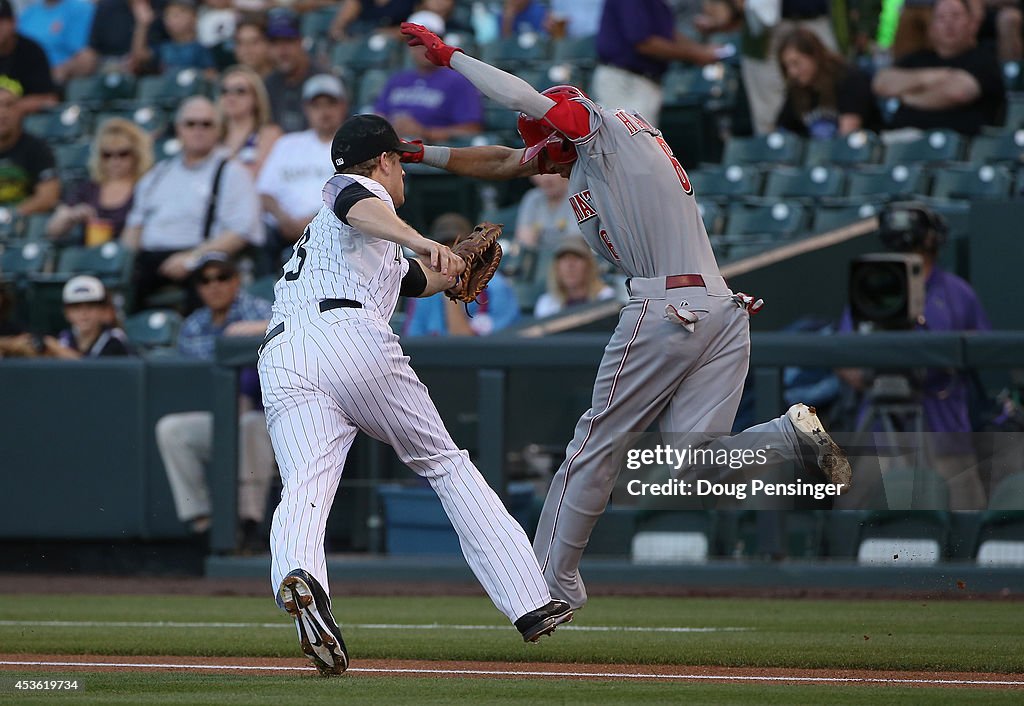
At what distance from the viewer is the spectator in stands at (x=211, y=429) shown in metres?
8.65

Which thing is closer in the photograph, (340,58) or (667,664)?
(667,664)

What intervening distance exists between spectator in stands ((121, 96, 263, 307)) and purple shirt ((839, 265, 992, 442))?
408 cm

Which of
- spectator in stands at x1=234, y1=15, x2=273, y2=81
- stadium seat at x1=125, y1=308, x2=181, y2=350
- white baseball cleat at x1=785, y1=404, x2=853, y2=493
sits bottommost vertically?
stadium seat at x1=125, y1=308, x2=181, y2=350

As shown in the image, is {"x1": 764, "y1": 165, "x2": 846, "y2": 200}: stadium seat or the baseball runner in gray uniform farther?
{"x1": 764, "y1": 165, "x2": 846, "y2": 200}: stadium seat

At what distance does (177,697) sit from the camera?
449 cm

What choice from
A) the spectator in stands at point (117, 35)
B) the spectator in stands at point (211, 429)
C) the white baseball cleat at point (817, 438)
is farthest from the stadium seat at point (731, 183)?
the spectator in stands at point (117, 35)

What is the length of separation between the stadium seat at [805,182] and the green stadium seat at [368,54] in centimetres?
400

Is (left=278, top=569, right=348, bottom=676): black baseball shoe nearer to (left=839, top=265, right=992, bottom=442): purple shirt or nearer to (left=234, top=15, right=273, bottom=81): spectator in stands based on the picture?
(left=839, top=265, right=992, bottom=442): purple shirt

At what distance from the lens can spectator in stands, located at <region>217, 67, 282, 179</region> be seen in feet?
37.6

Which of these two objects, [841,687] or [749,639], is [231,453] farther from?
[841,687]

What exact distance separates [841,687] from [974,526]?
10.6ft

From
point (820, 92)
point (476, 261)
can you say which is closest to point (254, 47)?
point (820, 92)

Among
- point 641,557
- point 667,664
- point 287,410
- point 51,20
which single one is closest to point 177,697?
point 287,410

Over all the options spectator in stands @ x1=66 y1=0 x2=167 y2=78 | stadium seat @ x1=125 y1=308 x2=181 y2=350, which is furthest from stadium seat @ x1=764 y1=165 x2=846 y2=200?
spectator in stands @ x1=66 y1=0 x2=167 y2=78
